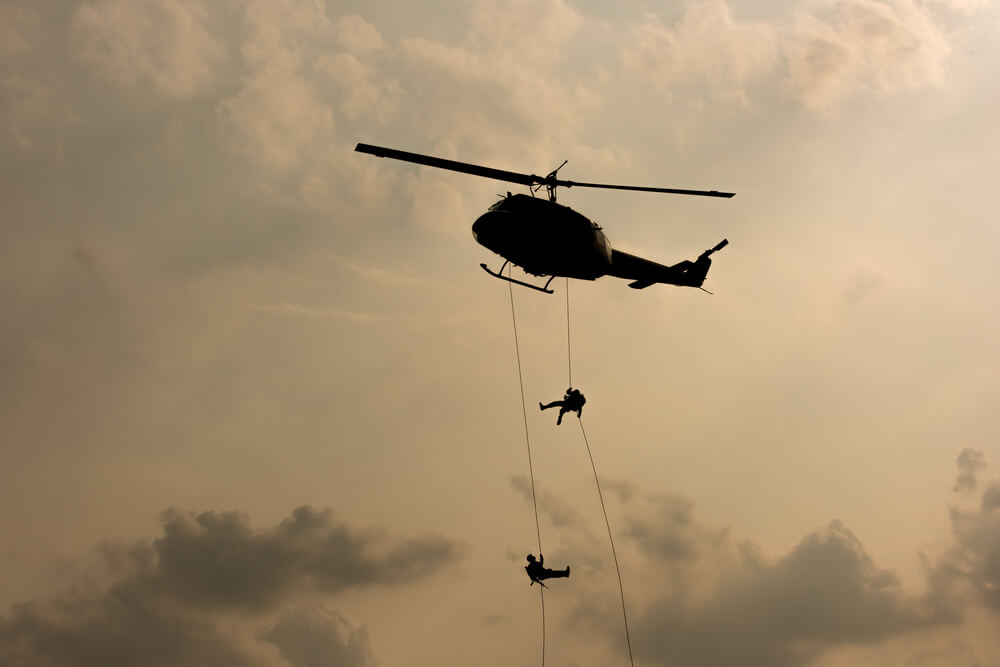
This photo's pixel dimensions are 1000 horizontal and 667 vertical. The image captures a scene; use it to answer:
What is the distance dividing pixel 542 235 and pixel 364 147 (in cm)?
773

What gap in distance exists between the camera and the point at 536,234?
123ft

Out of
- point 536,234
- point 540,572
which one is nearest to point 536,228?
point 536,234

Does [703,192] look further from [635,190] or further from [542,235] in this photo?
[542,235]

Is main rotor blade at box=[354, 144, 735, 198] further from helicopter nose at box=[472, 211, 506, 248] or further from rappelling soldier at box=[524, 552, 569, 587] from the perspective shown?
rappelling soldier at box=[524, 552, 569, 587]

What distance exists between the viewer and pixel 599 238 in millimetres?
40469

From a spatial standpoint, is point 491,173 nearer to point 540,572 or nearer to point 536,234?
point 536,234

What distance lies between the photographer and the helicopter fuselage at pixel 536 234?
3734 centimetres

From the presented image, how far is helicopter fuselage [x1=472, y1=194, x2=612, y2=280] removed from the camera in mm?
37344

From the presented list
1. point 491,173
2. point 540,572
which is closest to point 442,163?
point 491,173

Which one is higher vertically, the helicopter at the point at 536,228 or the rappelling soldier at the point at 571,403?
the helicopter at the point at 536,228

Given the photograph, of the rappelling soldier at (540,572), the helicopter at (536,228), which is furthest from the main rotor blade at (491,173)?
the rappelling soldier at (540,572)

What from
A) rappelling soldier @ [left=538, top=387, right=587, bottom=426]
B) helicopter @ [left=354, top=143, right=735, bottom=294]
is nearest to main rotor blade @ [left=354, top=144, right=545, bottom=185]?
helicopter @ [left=354, top=143, right=735, bottom=294]

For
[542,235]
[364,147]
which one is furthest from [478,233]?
[364,147]

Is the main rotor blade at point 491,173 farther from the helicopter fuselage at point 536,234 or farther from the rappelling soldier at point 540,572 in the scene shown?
the rappelling soldier at point 540,572
